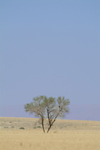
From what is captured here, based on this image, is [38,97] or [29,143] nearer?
[29,143]

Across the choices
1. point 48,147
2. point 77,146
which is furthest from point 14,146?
point 77,146

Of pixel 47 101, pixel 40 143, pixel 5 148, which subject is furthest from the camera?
pixel 47 101

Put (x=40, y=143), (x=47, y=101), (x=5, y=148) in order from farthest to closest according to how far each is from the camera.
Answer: (x=47, y=101), (x=40, y=143), (x=5, y=148)

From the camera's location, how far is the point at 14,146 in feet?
87.8

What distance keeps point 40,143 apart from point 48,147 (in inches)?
72.6

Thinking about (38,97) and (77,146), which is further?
(38,97)

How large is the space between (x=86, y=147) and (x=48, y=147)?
3577 mm

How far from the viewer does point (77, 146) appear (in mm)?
27062

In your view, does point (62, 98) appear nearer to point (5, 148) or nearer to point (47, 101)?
point (47, 101)

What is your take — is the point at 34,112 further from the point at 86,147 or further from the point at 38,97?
the point at 86,147

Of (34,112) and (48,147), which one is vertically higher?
(34,112)

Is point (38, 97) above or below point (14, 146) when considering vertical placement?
above

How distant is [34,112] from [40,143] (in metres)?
15.9

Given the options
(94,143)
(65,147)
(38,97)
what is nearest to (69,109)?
(38,97)
